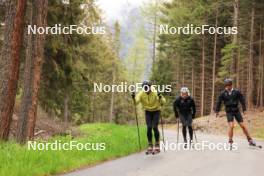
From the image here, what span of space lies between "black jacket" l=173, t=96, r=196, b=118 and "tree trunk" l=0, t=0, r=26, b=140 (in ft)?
17.4

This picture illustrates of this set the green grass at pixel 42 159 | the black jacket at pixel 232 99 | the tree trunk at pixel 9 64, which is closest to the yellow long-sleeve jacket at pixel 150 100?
the green grass at pixel 42 159

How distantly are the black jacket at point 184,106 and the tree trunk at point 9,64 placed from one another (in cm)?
530

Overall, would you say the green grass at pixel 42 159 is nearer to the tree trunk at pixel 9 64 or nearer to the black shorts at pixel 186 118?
the tree trunk at pixel 9 64

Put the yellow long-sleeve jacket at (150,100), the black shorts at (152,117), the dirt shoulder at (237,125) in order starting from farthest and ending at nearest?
the dirt shoulder at (237,125)
the black shorts at (152,117)
the yellow long-sleeve jacket at (150,100)

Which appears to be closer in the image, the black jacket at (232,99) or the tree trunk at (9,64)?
the tree trunk at (9,64)

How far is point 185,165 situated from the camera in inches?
430

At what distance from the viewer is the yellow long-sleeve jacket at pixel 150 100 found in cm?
1347

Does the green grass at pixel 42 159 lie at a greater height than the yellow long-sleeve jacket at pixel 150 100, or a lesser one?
lesser

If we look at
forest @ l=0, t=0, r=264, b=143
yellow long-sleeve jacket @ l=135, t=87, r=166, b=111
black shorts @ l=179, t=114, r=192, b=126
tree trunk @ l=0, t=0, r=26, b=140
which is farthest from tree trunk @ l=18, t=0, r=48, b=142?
black shorts @ l=179, t=114, r=192, b=126

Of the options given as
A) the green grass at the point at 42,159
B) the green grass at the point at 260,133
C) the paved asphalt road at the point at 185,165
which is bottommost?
the green grass at the point at 260,133

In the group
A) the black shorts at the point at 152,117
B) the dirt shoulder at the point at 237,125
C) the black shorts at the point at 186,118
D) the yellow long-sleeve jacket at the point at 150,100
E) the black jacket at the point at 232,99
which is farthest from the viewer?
the dirt shoulder at the point at 237,125

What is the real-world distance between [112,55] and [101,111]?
15.9 metres

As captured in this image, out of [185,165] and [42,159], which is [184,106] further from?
[42,159]

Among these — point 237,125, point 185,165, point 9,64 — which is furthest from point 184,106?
point 237,125
